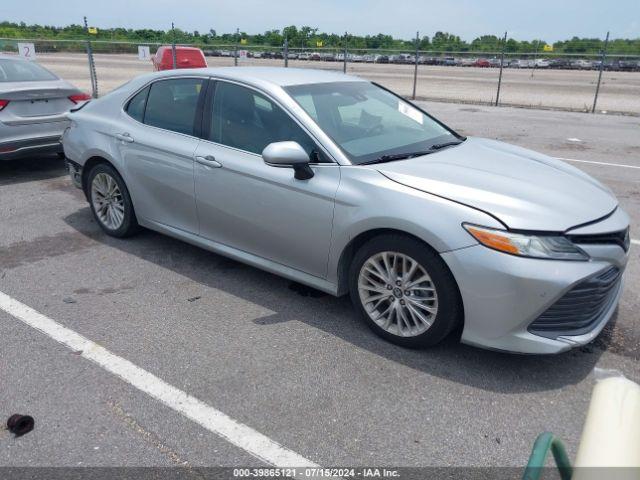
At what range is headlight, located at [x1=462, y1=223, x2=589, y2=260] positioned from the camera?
2.98m

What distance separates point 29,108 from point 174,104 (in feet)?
11.7

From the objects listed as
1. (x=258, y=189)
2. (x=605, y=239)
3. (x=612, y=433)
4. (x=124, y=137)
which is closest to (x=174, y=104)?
(x=124, y=137)

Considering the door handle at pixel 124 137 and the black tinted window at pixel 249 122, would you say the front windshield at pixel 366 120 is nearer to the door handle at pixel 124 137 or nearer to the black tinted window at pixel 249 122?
the black tinted window at pixel 249 122

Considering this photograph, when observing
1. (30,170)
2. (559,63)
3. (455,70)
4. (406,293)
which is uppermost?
(559,63)

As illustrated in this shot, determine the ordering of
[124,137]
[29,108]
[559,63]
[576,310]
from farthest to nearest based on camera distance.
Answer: [559,63] < [29,108] < [124,137] < [576,310]

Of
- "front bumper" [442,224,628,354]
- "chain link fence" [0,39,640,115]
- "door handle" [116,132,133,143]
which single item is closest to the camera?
"front bumper" [442,224,628,354]

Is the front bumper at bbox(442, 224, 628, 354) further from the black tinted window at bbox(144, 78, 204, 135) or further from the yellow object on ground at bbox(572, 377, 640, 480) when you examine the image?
the black tinted window at bbox(144, 78, 204, 135)

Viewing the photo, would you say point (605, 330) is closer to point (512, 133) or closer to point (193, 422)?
point (193, 422)

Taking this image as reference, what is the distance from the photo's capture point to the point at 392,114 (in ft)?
14.6

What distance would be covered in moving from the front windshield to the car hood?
0.24 meters

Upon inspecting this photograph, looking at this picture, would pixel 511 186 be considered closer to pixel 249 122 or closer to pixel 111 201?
pixel 249 122

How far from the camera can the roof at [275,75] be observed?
167 inches

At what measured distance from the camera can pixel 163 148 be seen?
455 cm

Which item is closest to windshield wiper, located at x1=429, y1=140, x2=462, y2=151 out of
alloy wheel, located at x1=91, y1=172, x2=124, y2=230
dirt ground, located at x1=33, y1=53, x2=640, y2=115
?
alloy wheel, located at x1=91, y1=172, x2=124, y2=230
